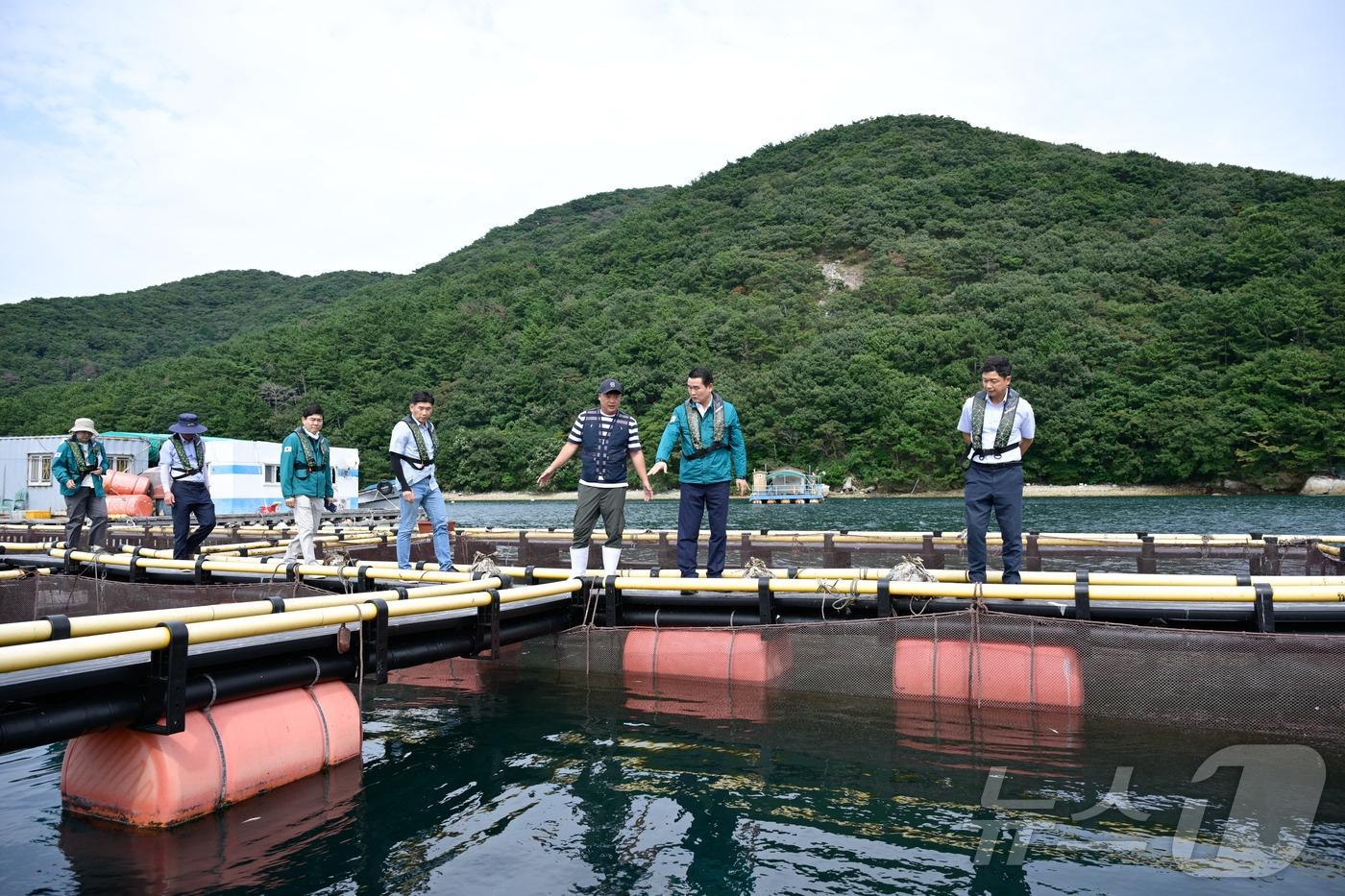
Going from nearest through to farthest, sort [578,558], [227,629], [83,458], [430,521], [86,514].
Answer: [227,629] < [578,558] < [430,521] < [83,458] < [86,514]

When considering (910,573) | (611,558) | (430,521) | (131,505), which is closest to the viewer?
(910,573)

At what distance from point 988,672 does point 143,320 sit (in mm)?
190546

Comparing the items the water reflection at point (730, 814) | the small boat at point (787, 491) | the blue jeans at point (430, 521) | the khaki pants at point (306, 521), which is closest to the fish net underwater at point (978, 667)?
the water reflection at point (730, 814)

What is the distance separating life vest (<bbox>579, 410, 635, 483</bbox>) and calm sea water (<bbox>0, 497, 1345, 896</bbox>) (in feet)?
9.07

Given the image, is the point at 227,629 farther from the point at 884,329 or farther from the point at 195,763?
the point at 884,329

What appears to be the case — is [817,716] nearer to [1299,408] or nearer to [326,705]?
[326,705]

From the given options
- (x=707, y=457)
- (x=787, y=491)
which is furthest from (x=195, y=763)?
(x=787, y=491)

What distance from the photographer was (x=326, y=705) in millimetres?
5352

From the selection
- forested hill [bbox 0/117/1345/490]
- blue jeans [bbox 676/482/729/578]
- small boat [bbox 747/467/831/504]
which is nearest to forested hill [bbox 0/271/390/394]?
forested hill [bbox 0/117/1345/490]

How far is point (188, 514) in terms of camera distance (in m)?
10.6

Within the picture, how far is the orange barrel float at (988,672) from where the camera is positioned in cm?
600

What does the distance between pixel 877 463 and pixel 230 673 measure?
83.7m

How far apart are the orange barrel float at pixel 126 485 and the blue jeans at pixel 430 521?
101 ft

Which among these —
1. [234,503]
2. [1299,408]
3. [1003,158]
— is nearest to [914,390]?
[1299,408]
